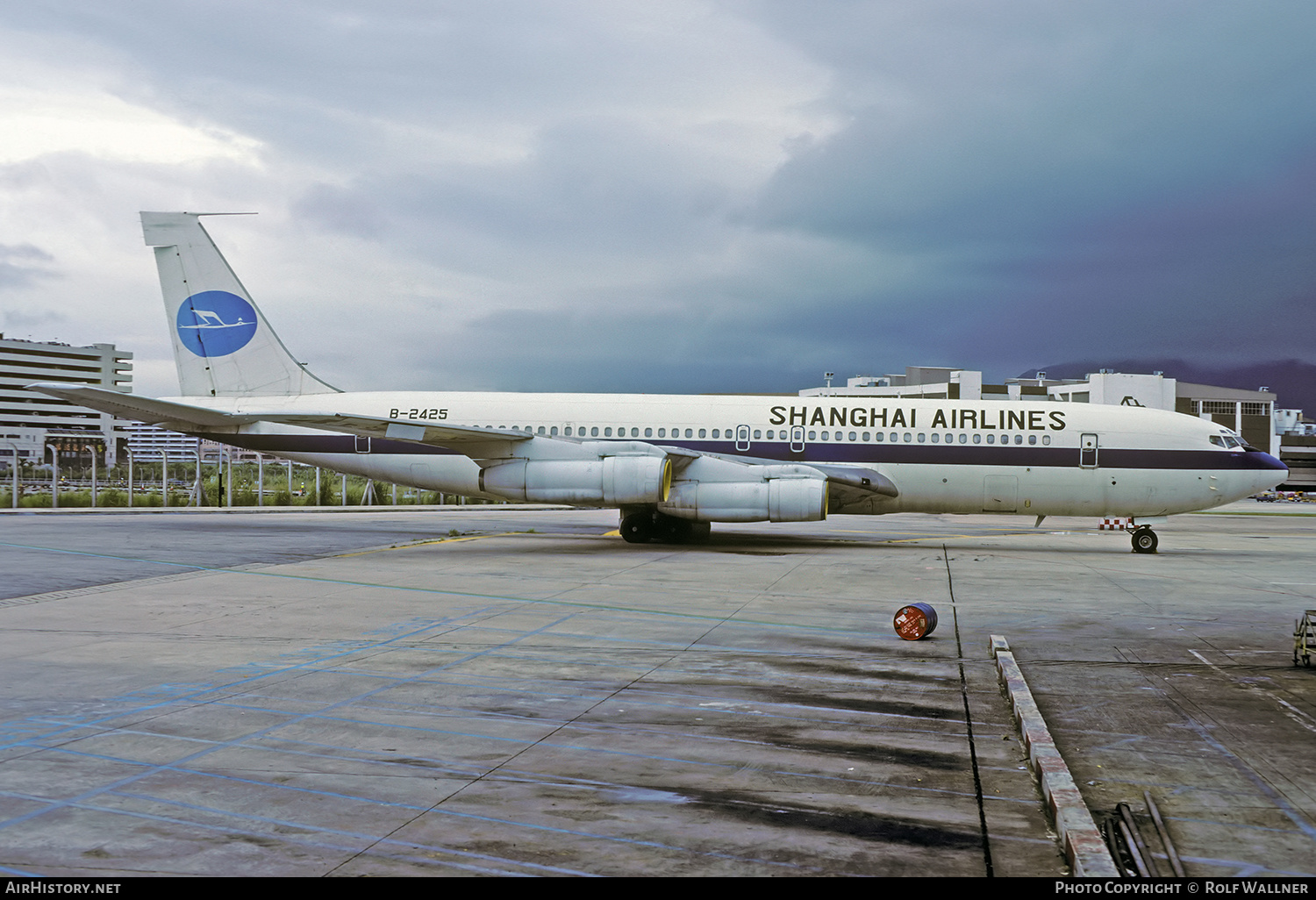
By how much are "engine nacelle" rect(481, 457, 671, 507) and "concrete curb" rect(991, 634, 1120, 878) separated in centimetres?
1454

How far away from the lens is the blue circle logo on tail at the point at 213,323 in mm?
27422

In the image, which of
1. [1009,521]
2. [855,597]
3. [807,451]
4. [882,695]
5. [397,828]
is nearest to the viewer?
[397,828]

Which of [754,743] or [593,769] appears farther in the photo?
[754,743]

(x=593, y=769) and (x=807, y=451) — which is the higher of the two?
(x=807, y=451)

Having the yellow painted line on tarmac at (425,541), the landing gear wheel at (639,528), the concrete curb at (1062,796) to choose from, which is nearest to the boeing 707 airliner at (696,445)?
the landing gear wheel at (639,528)

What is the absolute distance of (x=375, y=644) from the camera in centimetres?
1127

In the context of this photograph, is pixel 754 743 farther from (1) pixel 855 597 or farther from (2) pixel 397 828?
(1) pixel 855 597

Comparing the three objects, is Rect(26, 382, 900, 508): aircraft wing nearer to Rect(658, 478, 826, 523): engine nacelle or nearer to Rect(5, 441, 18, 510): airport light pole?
Rect(658, 478, 826, 523): engine nacelle

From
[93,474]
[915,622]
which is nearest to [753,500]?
[915,622]

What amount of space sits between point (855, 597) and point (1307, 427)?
167084 mm

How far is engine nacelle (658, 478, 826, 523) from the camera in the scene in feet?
75.7

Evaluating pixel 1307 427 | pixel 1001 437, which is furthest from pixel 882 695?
pixel 1307 427

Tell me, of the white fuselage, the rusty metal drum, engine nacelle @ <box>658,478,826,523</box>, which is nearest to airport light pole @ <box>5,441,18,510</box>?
the white fuselage

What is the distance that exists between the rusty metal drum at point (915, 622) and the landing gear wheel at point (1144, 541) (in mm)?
16666
